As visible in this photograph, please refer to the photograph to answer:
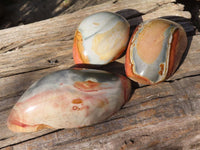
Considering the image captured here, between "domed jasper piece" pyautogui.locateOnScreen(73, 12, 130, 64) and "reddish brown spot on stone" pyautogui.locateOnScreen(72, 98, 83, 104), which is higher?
"domed jasper piece" pyautogui.locateOnScreen(73, 12, 130, 64)

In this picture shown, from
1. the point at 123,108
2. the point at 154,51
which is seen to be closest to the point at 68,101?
the point at 123,108

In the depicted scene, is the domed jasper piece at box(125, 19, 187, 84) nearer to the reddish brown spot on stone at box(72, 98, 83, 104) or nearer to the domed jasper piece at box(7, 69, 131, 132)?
the domed jasper piece at box(7, 69, 131, 132)

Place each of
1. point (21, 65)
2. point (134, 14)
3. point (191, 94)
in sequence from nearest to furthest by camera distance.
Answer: point (191, 94)
point (21, 65)
point (134, 14)

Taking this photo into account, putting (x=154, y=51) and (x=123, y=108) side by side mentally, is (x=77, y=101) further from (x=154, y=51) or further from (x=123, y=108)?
(x=154, y=51)

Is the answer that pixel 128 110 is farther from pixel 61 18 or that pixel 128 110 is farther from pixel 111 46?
pixel 61 18

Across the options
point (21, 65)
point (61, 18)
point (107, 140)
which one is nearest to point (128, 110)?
point (107, 140)

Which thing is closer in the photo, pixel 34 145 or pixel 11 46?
pixel 34 145

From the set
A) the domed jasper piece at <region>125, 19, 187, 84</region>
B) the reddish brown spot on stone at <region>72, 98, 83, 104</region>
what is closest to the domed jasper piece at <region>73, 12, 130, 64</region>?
the domed jasper piece at <region>125, 19, 187, 84</region>
